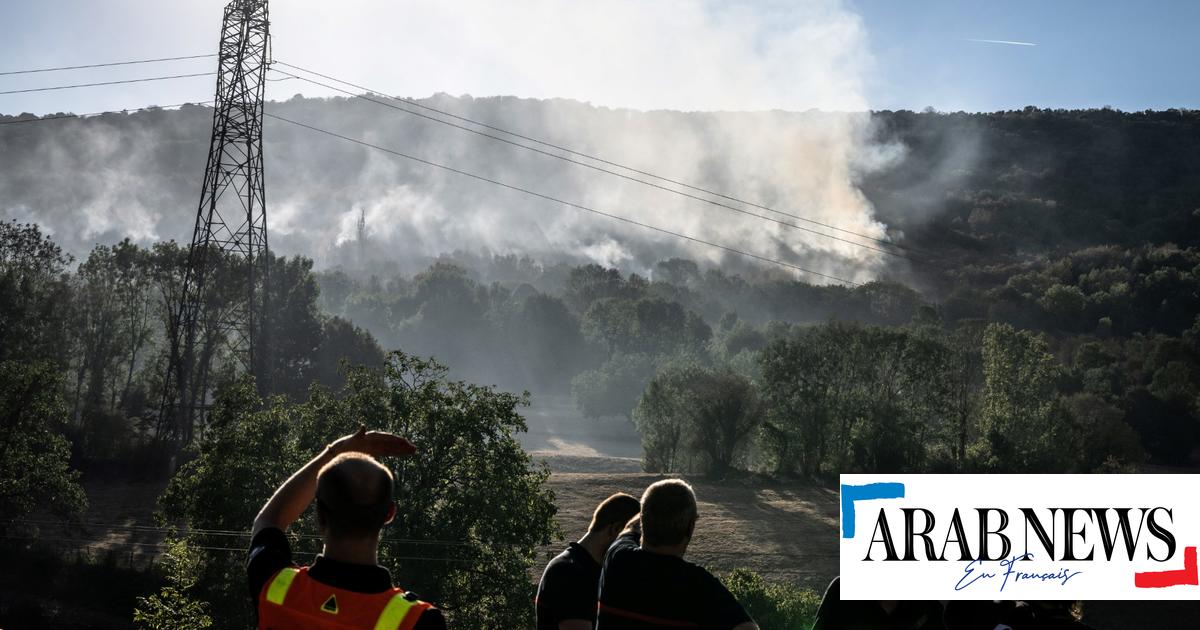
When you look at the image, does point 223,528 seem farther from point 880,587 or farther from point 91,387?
point 91,387

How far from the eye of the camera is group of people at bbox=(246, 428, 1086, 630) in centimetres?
348

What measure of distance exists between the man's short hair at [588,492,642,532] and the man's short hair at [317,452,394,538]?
2418 millimetres

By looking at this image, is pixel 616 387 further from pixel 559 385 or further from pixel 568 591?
pixel 568 591

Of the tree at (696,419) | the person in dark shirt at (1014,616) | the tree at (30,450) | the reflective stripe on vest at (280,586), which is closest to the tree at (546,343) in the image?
the tree at (696,419)

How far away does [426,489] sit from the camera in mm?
28875

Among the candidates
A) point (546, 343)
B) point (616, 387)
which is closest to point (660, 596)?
point (616, 387)

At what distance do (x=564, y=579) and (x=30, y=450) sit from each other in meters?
45.2

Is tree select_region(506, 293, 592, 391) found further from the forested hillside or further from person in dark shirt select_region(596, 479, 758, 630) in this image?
person in dark shirt select_region(596, 479, 758, 630)

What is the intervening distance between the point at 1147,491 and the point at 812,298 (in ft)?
563

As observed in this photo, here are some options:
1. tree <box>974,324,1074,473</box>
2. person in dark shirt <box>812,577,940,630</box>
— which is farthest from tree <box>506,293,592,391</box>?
person in dark shirt <box>812,577,940,630</box>

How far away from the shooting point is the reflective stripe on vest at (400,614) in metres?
3.31

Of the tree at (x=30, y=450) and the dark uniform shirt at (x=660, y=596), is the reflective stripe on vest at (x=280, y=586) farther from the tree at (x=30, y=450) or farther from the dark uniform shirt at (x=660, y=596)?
the tree at (x=30, y=450)

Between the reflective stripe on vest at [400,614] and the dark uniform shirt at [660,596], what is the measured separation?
1345mm

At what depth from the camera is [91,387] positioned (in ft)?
249
